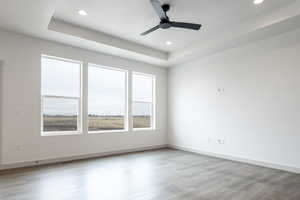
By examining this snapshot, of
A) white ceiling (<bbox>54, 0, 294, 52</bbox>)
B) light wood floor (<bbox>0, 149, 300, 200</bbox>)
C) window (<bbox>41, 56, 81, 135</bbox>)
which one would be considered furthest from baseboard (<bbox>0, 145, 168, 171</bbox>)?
white ceiling (<bbox>54, 0, 294, 52</bbox>)

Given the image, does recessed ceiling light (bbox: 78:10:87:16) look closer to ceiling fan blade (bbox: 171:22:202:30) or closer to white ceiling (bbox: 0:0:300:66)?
white ceiling (bbox: 0:0:300:66)

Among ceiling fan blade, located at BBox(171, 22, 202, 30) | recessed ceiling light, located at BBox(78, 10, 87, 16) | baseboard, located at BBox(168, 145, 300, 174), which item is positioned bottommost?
baseboard, located at BBox(168, 145, 300, 174)

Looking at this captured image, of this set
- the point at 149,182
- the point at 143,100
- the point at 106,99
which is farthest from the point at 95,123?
the point at 149,182

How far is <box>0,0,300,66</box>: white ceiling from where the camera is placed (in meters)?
3.39

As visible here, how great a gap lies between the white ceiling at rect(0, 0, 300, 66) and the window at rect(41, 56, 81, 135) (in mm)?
652

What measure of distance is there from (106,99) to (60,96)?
1301 millimetres

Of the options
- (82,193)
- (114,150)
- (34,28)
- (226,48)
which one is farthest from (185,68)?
(82,193)

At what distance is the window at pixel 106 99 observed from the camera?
5.37 m

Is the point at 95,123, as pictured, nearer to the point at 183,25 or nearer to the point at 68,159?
the point at 68,159

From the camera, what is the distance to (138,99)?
21.0 ft

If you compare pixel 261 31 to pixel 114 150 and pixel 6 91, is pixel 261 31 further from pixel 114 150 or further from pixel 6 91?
pixel 6 91

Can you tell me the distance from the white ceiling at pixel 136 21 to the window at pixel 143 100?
1.29 metres

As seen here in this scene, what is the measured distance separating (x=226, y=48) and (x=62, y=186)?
4.92m

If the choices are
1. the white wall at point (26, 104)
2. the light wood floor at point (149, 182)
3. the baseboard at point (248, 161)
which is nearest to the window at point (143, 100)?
the baseboard at point (248, 161)
